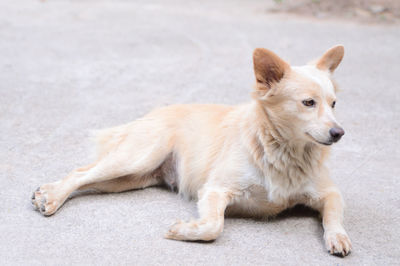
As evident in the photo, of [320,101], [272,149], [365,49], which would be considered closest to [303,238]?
[272,149]

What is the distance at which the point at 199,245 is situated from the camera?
343 cm

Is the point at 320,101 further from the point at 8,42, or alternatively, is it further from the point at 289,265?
the point at 8,42

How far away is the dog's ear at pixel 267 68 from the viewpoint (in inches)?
143

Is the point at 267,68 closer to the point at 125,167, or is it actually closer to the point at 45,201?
the point at 125,167

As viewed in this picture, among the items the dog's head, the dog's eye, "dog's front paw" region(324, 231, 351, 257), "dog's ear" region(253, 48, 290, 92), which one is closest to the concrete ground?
"dog's front paw" region(324, 231, 351, 257)

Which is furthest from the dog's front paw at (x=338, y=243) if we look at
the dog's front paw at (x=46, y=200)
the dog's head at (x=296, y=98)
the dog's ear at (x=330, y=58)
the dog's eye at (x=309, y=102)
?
the dog's front paw at (x=46, y=200)

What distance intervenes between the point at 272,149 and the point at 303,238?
64 centimetres

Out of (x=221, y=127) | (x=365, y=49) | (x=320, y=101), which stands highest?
(x=320, y=101)

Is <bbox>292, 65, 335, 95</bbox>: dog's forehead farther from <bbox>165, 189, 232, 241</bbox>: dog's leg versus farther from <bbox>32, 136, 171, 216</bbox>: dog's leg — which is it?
<bbox>32, 136, 171, 216</bbox>: dog's leg

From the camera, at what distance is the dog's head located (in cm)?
347

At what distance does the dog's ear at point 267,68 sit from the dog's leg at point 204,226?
2.90 feet

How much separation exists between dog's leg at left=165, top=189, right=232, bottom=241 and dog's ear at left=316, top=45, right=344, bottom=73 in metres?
1.27

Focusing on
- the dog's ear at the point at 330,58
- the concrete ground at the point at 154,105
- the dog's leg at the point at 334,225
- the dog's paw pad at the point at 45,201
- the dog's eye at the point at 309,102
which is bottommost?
the concrete ground at the point at 154,105

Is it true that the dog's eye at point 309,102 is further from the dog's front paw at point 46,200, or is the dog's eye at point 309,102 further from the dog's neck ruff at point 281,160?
the dog's front paw at point 46,200
